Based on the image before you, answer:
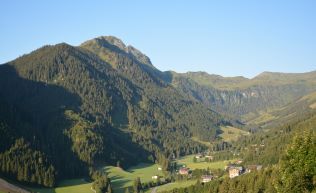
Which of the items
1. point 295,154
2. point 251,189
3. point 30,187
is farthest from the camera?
point 30,187

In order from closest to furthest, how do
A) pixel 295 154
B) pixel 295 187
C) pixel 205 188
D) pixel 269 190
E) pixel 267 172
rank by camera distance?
pixel 295 187 → pixel 295 154 → pixel 269 190 → pixel 267 172 → pixel 205 188

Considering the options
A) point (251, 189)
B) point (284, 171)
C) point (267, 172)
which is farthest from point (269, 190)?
point (284, 171)

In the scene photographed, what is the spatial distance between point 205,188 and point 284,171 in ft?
273

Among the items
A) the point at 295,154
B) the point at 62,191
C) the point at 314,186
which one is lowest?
the point at 62,191

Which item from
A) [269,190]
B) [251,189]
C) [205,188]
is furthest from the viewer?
[205,188]

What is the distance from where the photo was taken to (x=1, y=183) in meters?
176

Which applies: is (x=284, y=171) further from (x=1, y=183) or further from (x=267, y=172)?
(x=1, y=183)

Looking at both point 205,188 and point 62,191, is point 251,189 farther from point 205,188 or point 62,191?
point 62,191

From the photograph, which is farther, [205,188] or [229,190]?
[205,188]

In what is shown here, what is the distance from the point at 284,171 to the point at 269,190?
3785 cm

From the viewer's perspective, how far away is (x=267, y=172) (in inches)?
5965

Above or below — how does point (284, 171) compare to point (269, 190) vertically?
above

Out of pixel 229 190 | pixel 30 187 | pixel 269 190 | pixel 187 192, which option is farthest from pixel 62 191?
pixel 269 190

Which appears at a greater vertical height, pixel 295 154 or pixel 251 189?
pixel 295 154
